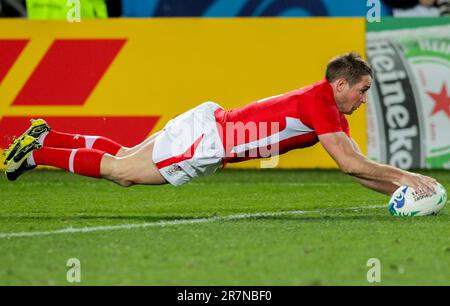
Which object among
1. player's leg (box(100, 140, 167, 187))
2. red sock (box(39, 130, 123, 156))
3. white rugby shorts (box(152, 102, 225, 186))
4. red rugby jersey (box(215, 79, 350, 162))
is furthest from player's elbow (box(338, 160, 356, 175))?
red sock (box(39, 130, 123, 156))

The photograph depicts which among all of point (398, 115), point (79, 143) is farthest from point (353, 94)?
point (398, 115)

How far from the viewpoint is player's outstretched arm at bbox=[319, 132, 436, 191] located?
7500mm

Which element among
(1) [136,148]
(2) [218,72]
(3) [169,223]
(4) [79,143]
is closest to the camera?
(3) [169,223]

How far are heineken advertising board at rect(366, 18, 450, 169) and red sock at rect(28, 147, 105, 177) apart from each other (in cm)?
407

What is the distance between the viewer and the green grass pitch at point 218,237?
5.47m

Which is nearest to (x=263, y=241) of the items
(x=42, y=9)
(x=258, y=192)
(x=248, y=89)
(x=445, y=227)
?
(x=445, y=227)

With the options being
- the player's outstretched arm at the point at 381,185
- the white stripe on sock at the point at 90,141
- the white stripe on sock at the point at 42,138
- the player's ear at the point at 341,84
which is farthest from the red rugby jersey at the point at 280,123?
the white stripe on sock at the point at 42,138

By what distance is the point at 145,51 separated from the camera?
38.2ft

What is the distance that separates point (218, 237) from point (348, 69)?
1.62 metres

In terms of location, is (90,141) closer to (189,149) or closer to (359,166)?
(189,149)

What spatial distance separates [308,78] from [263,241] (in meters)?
5.22

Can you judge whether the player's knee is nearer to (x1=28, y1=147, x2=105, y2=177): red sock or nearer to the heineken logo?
(x1=28, y1=147, x2=105, y2=177): red sock

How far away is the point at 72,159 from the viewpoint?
26.2 feet
